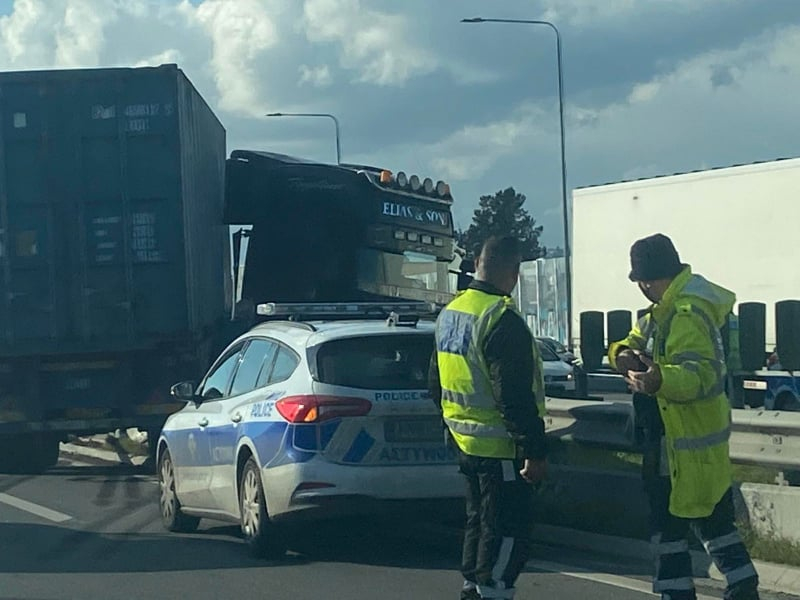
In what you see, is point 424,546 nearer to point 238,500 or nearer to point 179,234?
point 238,500

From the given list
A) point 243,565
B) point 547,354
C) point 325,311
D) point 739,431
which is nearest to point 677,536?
point 739,431

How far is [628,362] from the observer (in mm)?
6535

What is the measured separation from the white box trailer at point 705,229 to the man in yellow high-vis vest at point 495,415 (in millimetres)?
15767

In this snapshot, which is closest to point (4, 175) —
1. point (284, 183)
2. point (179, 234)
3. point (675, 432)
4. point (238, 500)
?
point (179, 234)

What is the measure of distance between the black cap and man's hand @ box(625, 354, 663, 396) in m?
0.48

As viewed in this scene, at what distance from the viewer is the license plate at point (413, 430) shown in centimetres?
938

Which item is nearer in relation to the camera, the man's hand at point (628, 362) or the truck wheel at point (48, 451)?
the man's hand at point (628, 362)

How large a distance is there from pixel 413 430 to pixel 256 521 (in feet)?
4.16

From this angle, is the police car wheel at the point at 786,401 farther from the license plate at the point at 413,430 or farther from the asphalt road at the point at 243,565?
the license plate at the point at 413,430

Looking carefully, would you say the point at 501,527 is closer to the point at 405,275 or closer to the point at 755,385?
the point at 405,275

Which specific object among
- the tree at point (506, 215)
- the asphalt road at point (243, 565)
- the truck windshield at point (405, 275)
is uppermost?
the tree at point (506, 215)

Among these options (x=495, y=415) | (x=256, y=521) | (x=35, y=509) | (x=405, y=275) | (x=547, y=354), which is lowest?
(x=35, y=509)

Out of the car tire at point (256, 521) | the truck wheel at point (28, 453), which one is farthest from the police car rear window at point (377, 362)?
the truck wheel at point (28, 453)

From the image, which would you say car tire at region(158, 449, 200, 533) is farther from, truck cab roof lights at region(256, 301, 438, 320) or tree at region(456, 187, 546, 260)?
tree at region(456, 187, 546, 260)
